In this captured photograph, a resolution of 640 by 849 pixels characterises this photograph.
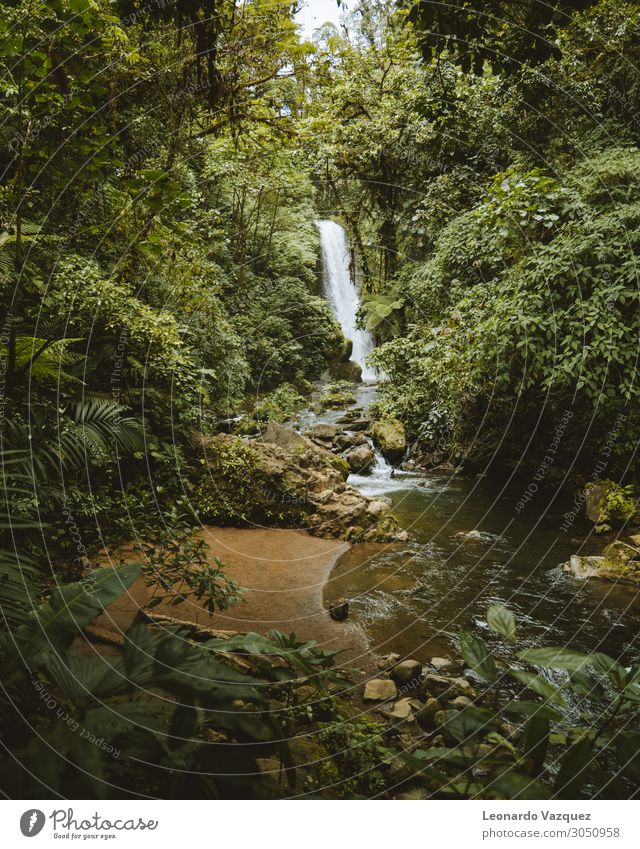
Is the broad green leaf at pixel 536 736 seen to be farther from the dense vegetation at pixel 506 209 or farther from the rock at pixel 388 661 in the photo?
the dense vegetation at pixel 506 209

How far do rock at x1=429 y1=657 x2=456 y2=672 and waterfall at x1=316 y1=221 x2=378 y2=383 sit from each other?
42.0 ft

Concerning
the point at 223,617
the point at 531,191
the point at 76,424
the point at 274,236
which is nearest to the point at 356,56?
the point at 274,236

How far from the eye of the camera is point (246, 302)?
12508mm

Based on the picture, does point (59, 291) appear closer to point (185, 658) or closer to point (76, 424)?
point (76, 424)

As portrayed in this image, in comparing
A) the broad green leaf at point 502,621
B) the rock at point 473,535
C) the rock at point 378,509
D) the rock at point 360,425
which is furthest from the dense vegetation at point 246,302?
the rock at point 378,509

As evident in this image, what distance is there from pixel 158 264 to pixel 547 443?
23.7ft

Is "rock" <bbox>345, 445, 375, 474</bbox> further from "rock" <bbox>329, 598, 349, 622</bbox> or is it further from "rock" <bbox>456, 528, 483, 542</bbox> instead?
"rock" <bbox>329, 598, 349, 622</bbox>

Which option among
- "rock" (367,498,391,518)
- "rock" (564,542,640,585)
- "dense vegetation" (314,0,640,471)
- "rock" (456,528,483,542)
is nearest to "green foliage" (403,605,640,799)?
"dense vegetation" (314,0,640,471)

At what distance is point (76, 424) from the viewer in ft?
11.8

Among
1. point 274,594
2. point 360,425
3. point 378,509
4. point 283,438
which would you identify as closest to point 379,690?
point 274,594

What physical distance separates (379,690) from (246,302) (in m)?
11.1

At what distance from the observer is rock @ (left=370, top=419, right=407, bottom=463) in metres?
10.0

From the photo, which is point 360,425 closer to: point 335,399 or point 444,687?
point 335,399

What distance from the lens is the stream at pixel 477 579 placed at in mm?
4023
